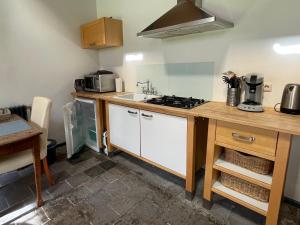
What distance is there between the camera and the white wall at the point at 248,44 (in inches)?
61.8

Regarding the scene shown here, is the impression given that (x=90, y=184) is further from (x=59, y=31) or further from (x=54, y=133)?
(x=59, y=31)

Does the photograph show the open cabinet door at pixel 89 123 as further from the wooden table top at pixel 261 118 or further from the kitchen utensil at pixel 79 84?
the wooden table top at pixel 261 118

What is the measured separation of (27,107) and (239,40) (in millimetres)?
2684

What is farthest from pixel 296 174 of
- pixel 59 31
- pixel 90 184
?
pixel 59 31

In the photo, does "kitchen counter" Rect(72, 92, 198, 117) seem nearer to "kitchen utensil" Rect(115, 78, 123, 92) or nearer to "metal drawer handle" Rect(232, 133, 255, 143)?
"metal drawer handle" Rect(232, 133, 255, 143)

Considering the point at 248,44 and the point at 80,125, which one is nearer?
the point at 248,44

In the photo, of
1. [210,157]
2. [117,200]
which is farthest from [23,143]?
[210,157]

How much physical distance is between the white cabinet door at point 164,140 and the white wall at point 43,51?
1.65m

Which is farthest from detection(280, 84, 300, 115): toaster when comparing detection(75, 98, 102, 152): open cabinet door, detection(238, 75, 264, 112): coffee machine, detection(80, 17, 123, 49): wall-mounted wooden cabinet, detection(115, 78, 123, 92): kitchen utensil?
detection(75, 98, 102, 152): open cabinet door

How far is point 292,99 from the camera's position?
145 centimetres

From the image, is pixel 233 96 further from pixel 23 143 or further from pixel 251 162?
pixel 23 143

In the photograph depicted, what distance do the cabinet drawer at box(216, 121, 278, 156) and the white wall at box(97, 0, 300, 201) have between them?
0.56 m

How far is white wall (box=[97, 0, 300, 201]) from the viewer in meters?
1.57

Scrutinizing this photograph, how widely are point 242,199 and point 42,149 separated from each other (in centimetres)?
186
